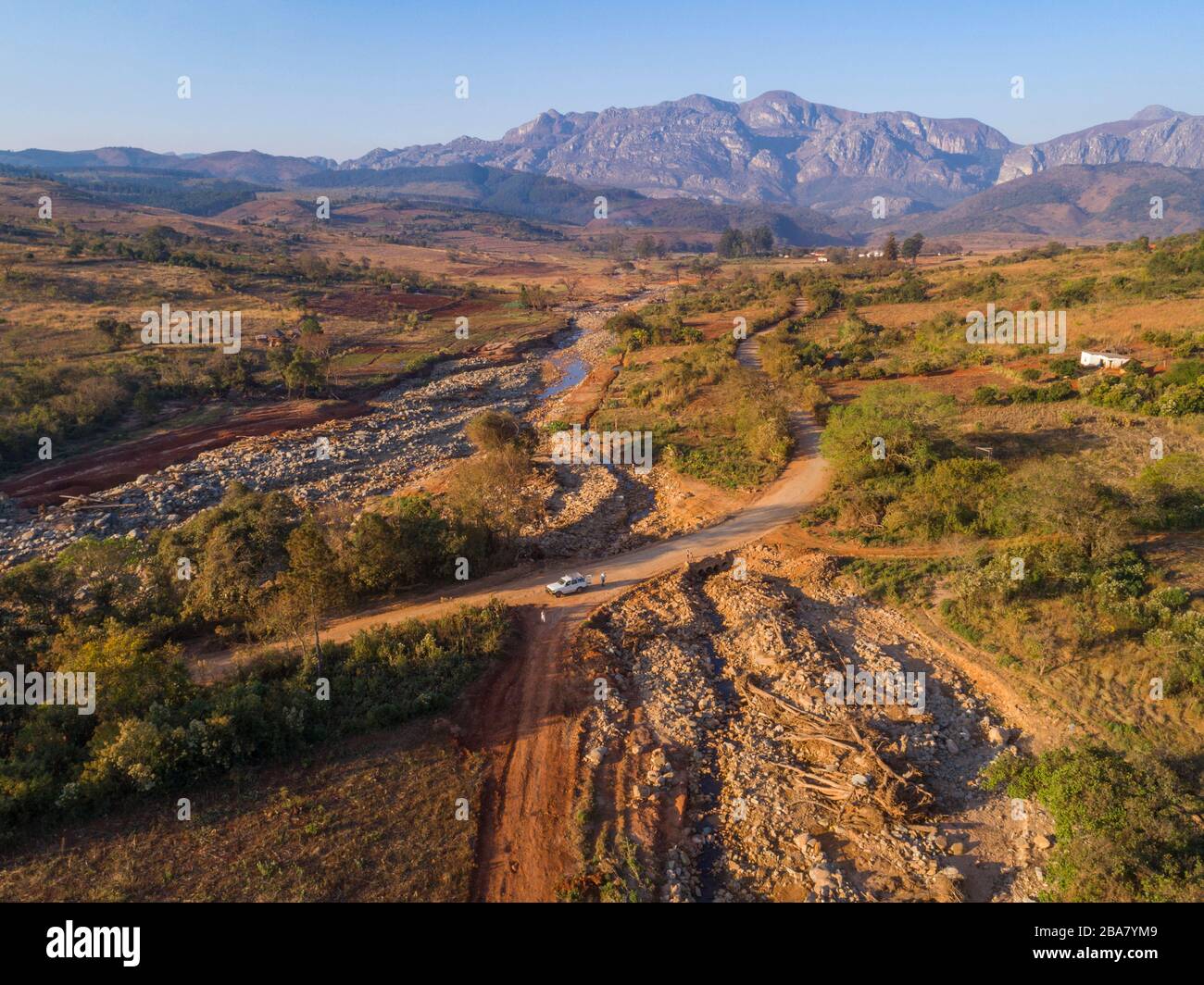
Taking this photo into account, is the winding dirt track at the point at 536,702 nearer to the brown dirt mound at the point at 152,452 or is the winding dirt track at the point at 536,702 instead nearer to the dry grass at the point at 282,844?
the dry grass at the point at 282,844

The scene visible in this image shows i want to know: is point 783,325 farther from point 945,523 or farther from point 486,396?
point 945,523

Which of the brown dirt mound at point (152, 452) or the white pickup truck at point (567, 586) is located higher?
the brown dirt mound at point (152, 452)

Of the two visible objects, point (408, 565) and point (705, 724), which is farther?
point (408, 565)

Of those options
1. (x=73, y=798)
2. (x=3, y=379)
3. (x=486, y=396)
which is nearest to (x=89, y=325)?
(x=3, y=379)

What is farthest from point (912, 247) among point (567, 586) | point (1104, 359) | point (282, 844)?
point (282, 844)

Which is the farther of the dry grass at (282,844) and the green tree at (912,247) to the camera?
the green tree at (912,247)

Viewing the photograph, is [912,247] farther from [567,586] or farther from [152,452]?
[152,452]

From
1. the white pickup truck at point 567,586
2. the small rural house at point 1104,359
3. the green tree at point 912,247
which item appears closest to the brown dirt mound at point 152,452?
the white pickup truck at point 567,586
